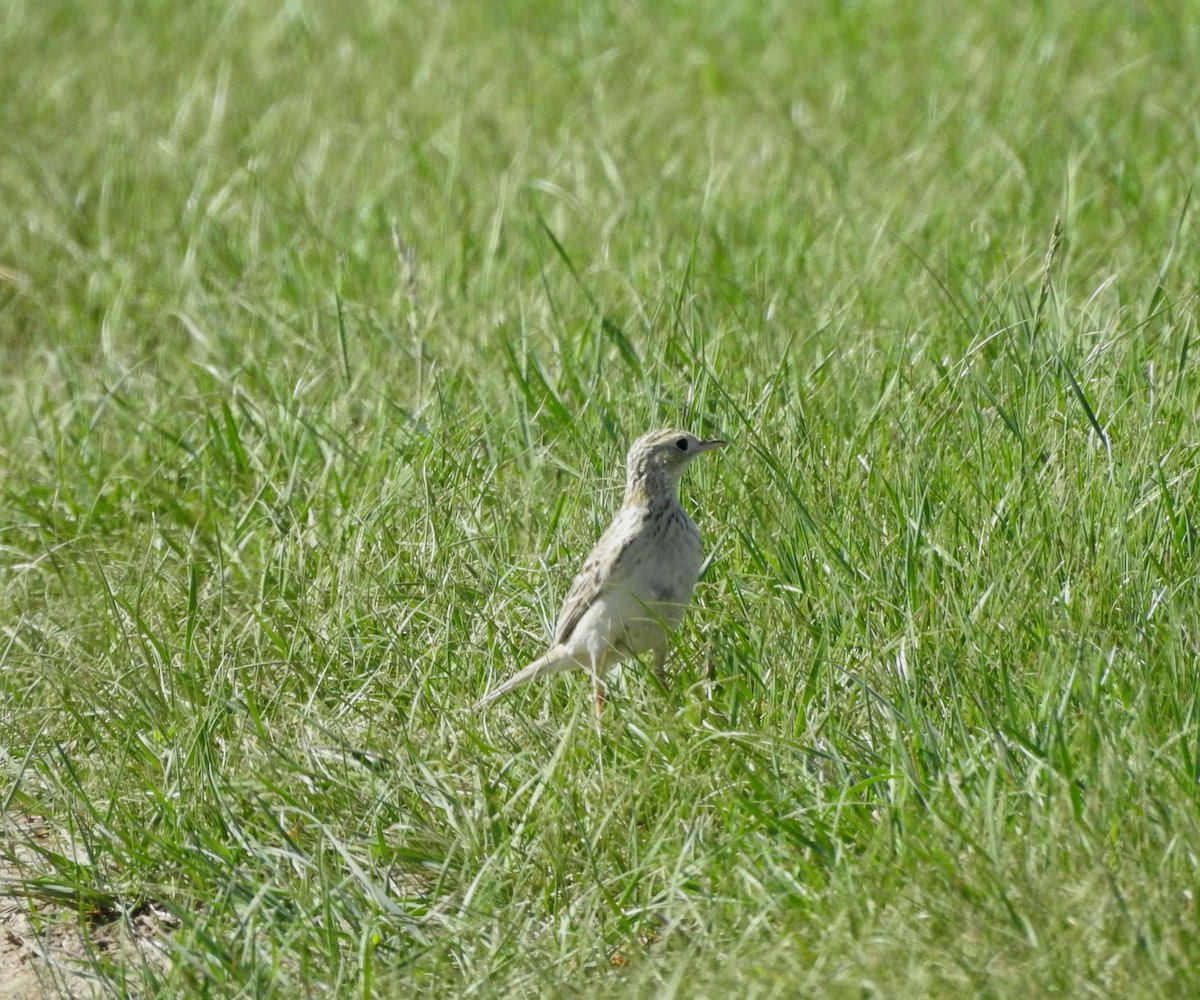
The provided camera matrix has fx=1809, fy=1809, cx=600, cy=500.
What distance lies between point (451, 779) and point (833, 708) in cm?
91

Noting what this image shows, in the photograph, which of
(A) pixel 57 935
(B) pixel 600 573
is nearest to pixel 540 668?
(B) pixel 600 573

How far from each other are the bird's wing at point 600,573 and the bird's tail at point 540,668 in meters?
0.05

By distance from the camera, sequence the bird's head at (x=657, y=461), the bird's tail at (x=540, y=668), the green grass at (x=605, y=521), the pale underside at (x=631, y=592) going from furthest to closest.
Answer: the bird's head at (x=657, y=461)
the bird's tail at (x=540, y=668)
the pale underside at (x=631, y=592)
the green grass at (x=605, y=521)

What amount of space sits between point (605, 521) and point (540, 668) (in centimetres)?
74

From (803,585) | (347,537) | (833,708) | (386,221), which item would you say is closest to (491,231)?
(386,221)

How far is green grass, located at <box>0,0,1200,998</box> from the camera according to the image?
3.67 meters

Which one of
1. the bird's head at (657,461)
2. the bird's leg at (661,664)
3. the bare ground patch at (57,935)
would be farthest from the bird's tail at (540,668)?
the bare ground patch at (57,935)

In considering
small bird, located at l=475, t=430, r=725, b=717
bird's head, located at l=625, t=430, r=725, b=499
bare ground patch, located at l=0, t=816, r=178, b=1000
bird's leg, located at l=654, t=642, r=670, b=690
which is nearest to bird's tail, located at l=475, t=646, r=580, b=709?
small bird, located at l=475, t=430, r=725, b=717

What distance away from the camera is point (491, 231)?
730 cm

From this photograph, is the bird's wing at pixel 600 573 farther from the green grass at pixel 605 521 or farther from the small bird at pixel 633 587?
the green grass at pixel 605 521

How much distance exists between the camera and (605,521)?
5.08 metres

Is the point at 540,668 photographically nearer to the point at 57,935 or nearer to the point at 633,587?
the point at 633,587

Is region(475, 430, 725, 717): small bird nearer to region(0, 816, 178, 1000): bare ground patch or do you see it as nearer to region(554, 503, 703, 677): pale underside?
region(554, 503, 703, 677): pale underside

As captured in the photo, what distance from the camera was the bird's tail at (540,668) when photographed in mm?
4434
